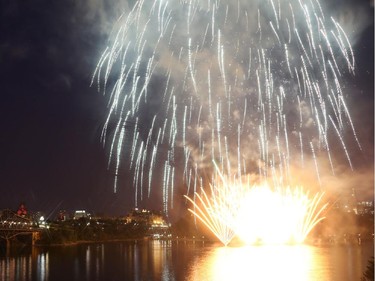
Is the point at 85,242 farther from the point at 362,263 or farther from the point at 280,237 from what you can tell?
the point at 362,263

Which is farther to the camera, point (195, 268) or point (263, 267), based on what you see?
point (263, 267)

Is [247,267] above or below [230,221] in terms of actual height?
below

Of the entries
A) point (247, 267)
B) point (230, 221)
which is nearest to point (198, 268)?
point (247, 267)

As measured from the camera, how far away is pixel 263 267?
123 feet

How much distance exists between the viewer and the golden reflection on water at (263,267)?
3206cm

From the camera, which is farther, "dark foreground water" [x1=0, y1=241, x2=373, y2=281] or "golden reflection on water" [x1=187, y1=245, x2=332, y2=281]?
"dark foreground water" [x1=0, y1=241, x2=373, y2=281]

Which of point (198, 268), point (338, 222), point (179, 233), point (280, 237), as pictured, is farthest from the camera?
point (179, 233)

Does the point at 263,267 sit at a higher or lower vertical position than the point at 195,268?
lower

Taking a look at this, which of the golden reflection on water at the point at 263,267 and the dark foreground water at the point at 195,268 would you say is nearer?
the golden reflection on water at the point at 263,267

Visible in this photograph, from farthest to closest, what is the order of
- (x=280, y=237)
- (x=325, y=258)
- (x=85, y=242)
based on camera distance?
(x=85, y=242)
(x=280, y=237)
(x=325, y=258)

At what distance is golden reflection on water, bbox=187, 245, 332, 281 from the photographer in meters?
32.1

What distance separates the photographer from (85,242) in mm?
74875

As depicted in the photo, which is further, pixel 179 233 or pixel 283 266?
pixel 179 233

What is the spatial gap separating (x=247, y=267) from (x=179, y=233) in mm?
62424
